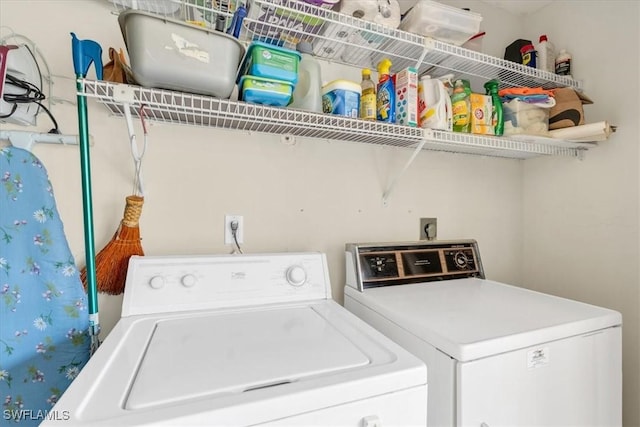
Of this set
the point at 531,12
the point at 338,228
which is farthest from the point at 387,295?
the point at 531,12

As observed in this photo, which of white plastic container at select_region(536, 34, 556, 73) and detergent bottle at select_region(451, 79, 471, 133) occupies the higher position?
white plastic container at select_region(536, 34, 556, 73)

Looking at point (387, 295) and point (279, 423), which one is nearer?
point (279, 423)

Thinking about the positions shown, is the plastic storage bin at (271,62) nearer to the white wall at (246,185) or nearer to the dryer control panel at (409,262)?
the white wall at (246,185)

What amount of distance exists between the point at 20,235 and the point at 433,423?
134 cm

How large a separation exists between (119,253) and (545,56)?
2.24 metres

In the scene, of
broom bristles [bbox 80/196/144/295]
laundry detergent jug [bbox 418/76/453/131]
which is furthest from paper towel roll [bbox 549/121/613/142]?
broom bristles [bbox 80/196/144/295]

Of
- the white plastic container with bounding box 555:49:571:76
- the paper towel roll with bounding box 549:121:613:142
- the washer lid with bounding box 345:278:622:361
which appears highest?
the white plastic container with bounding box 555:49:571:76

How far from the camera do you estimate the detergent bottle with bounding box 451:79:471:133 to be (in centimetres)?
134

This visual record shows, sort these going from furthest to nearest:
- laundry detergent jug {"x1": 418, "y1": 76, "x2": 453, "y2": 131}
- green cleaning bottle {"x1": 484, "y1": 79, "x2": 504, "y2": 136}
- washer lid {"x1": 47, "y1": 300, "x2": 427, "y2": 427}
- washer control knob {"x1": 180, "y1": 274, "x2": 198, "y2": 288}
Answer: green cleaning bottle {"x1": 484, "y1": 79, "x2": 504, "y2": 136}
laundry detergent jug {"x1": 418, "y1": 76, "x2": 453, "y2": 131}
washer control knob {"x1": 180, "y1": 274, "x2": 198, "y2": 288}
washer lid {"x1": 47, "y1": 300, "x2": 427, "y2": 427}

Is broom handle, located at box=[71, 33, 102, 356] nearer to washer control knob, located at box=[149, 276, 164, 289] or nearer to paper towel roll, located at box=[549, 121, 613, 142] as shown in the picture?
washer control knob, located at box=[149, 276, 164, 289]

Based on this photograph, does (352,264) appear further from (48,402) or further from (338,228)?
(48,402)

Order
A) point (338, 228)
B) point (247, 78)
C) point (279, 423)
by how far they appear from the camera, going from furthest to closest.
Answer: point (338, 228), point (247, 78), point (279, 423)

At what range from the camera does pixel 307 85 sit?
3.75 feet

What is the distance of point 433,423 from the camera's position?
0.86m
